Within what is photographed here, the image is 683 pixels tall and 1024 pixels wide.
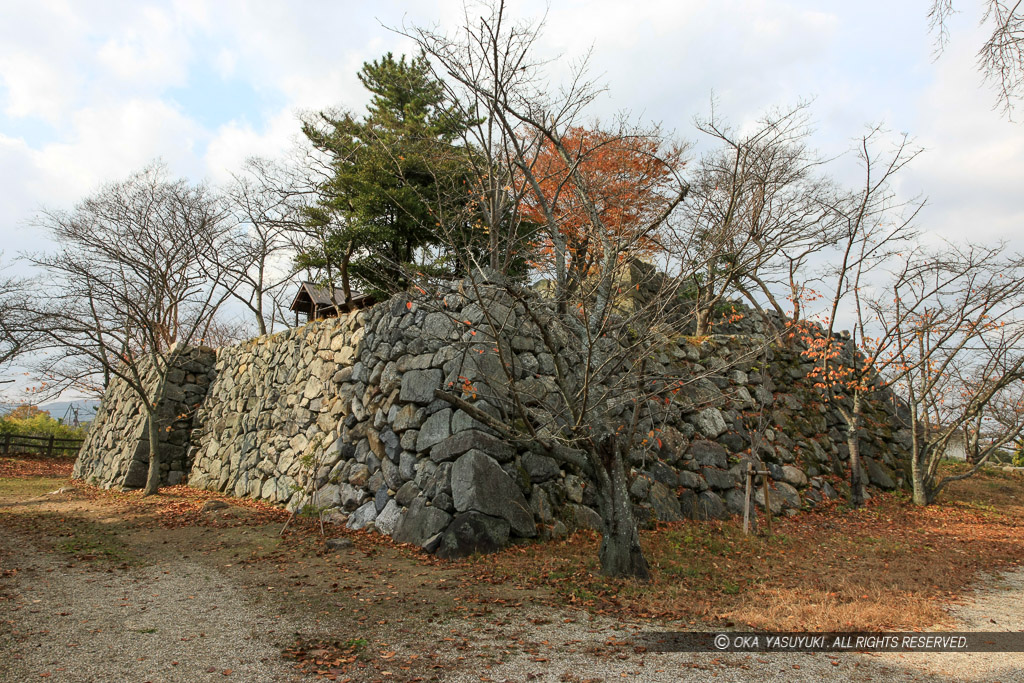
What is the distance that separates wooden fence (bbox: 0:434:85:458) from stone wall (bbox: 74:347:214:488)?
580cm

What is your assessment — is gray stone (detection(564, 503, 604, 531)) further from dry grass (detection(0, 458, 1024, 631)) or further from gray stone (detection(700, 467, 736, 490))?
gray stone (detection(700, 467, 736, 490))

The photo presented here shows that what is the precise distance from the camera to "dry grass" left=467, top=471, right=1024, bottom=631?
5184 mm

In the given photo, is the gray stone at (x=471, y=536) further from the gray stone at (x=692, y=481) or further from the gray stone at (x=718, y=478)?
the gray stone at (x=718, y=478)

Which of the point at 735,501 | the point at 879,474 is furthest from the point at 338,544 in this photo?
the point at 879,474

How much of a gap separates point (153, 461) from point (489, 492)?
845 cm

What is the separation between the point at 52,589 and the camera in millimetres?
5652

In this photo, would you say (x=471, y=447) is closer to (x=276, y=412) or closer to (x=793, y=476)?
(x=276, y=412)

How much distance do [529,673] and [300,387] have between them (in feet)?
28.0

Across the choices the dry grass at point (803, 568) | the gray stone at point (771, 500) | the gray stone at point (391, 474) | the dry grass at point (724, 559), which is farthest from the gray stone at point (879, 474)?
the gray stone at point (391, 474)

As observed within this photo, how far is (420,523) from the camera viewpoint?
7.55m

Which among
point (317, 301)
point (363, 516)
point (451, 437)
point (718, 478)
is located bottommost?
point (363, 516)

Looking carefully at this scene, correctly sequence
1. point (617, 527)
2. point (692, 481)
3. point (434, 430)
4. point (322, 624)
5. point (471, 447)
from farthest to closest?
point (692, 481) → point (434, 430) → point (471, 447) → point (617, 527) → point (322, 624)

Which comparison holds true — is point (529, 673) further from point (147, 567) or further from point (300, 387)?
point (300, 387)

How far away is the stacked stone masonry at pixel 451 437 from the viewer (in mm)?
7750
